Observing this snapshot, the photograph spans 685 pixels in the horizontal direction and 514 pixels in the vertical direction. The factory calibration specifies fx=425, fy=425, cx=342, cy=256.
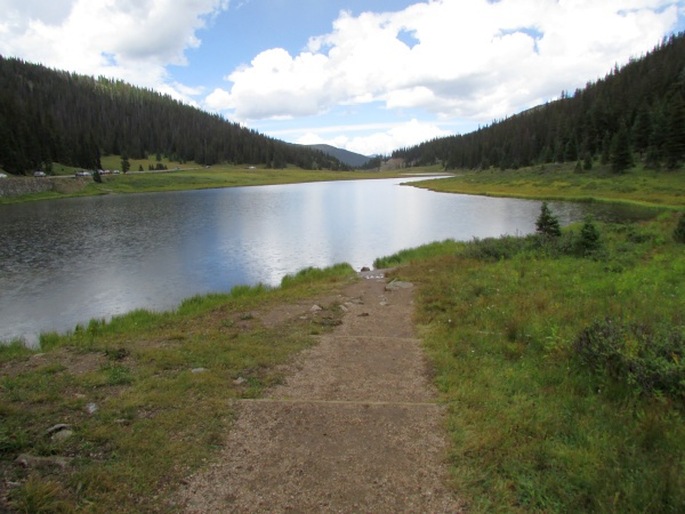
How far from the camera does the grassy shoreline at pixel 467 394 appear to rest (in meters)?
4.98

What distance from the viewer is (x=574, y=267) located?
17.4 metres

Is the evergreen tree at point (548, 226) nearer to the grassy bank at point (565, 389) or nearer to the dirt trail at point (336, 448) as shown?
the grassy bank at point (565, 389)

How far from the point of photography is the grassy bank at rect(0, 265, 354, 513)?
16.4 ft

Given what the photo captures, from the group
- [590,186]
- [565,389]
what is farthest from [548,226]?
[590,186]

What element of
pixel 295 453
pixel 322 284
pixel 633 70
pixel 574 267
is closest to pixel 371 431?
pixel 295 453

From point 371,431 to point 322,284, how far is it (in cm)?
1298

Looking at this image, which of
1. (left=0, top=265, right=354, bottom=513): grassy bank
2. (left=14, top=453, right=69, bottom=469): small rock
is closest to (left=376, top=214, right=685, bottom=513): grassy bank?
(left=0, top=265, right=354, bottom=513): grassy bank

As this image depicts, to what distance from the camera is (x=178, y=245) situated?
33.4 metres

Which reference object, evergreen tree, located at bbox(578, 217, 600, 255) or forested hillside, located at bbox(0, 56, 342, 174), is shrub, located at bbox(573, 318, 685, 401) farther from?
forested hillside, located at bbox(0, 56, 342, 174)

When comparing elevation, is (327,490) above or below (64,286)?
above

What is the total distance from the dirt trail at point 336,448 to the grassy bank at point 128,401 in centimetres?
46

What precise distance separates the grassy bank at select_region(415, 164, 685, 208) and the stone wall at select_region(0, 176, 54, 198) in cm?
7912

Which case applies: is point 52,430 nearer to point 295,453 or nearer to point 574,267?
point 295,453

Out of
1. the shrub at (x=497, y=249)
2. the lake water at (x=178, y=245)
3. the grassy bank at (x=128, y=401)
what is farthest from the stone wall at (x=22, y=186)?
the shrub at (x=497, y=249)
